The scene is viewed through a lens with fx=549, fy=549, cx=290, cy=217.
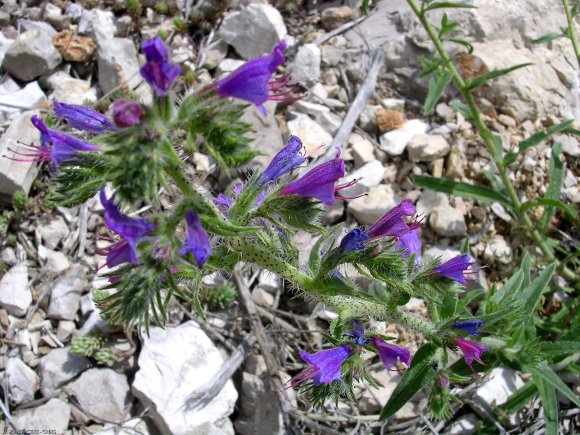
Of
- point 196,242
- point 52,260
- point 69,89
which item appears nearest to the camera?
point 196,242

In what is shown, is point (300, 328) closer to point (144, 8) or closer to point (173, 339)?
point (173, 339)

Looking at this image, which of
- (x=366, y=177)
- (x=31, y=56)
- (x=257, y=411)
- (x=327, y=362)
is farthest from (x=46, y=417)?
(x=31, y=56)

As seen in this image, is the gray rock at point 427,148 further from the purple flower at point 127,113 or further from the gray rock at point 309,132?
the purple flower at point 127,113

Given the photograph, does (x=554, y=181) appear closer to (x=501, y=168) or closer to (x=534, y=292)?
(x=501, y=168)

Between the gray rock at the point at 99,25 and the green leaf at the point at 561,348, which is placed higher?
the gray rock at the point at 99,25

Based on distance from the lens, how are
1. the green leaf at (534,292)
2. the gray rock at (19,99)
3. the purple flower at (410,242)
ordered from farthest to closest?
the gray rock at (19,99)
the green leaf at (534,292)
the purple flower at (410,242)

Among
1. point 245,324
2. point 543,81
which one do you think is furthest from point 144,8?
point 543,81

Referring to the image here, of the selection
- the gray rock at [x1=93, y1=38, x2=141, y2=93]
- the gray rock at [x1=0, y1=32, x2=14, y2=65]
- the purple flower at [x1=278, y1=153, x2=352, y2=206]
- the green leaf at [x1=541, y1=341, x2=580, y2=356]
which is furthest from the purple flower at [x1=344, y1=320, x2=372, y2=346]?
the gray rock at [x1=0, y1=32, x2=14, y2=65]

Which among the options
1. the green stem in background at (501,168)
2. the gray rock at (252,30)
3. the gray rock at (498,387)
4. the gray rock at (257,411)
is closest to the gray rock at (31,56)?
the gray rock at (252,30)
